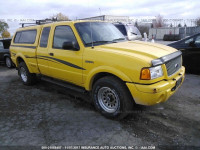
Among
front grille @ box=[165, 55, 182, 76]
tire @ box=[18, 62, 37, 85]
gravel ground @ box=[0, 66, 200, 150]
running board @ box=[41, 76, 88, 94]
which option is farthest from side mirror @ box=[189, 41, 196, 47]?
tire @ box=[18, 62, 37, 85]

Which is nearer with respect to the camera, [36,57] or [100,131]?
[100,131]

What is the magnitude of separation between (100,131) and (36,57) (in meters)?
2.98

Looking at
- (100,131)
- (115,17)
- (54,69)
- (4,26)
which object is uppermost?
(4,26)

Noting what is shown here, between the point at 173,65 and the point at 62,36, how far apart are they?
254cm

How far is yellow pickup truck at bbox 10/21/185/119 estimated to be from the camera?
2936mm

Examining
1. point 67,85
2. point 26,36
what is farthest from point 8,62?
point 67,85

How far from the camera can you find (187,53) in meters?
5.94

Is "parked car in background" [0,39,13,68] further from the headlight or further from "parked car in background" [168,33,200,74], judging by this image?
the headlight

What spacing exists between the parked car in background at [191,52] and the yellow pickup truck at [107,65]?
231cm

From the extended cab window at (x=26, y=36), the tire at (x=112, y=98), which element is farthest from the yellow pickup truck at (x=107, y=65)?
the extended cab window at (x=26, y=36)

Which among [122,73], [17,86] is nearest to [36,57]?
[17,86]

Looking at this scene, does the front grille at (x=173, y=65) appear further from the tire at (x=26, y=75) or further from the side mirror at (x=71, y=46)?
the tire at (x=26, y=75)

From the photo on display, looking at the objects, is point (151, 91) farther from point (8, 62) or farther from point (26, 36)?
point (8, 62)

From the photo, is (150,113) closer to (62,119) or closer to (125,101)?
(125,101)
